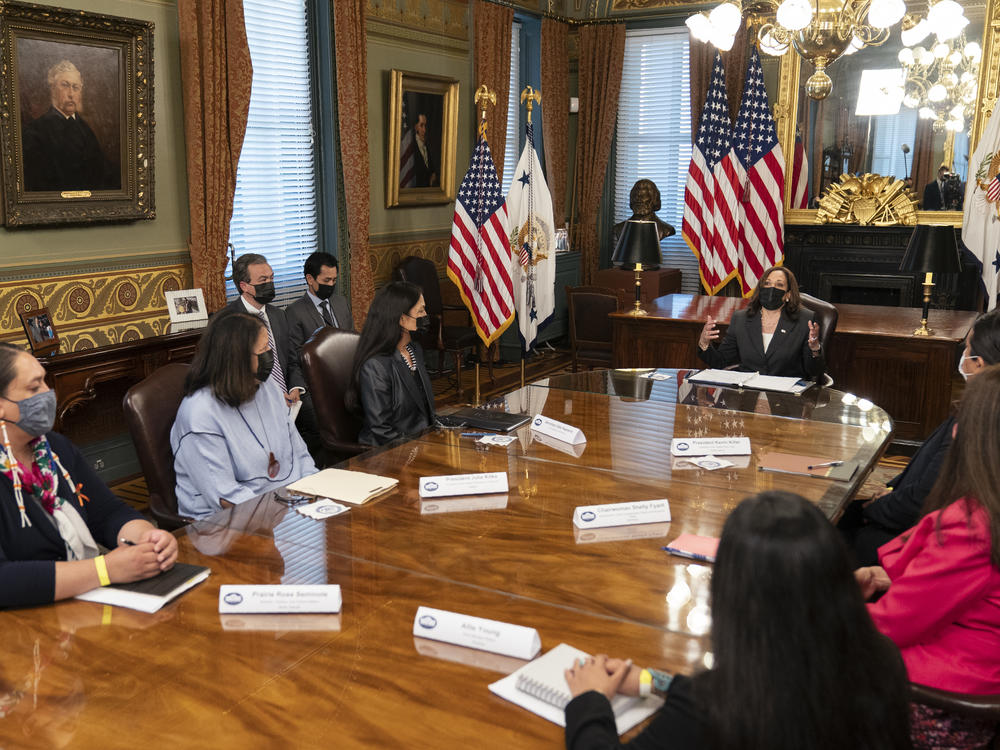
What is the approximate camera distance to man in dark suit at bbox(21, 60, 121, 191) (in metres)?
4.65

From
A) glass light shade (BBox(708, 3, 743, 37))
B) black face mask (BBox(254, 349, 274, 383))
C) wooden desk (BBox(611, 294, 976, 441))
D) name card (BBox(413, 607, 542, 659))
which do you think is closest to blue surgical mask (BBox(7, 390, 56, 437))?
black face mask (BBox(254, 349, 274, 383))

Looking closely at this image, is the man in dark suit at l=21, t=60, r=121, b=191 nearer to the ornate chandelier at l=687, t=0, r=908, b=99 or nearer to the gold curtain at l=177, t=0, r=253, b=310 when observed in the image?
the gold curtain at l=177, t=0, r=253, b=310

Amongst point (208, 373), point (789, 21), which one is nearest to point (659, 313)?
point (789, 21)

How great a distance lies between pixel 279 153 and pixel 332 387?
323 centimetres

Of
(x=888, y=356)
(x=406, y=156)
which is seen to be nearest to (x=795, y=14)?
(x=888, y=356)

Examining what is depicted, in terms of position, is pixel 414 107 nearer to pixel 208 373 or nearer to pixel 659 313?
pixel 659 313

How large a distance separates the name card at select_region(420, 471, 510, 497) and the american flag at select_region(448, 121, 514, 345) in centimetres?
434

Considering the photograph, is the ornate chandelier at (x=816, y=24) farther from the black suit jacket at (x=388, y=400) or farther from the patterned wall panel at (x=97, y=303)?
the patterned wall panel at (x=97, y=303)

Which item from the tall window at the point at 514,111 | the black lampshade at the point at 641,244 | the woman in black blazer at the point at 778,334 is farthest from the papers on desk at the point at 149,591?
the tall window at the point at 514,111

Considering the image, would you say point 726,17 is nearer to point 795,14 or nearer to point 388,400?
point 795,14

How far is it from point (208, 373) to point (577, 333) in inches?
175

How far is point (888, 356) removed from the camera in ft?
18.4

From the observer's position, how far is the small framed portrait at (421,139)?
24.3 ft

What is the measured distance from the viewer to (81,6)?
486cm
